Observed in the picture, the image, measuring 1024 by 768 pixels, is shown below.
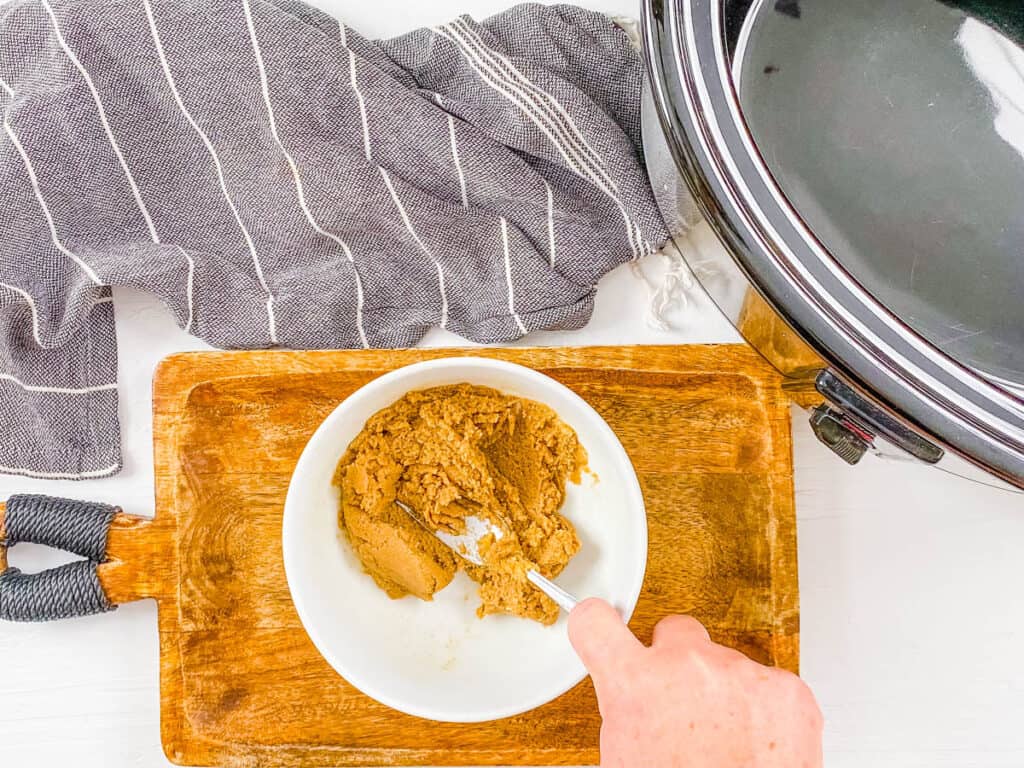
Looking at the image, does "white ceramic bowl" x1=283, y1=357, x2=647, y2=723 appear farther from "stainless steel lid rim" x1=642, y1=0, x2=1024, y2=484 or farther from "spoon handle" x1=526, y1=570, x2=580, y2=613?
"stainless steel lid rim" x1=642, y1=0, x2=1024, y2=484

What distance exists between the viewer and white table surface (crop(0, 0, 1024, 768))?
2.62ft

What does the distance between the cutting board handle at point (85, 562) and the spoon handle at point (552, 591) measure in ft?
0.96

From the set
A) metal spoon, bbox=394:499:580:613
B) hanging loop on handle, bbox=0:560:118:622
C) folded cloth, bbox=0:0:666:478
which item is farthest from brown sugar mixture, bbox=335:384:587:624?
hanging loop on handle, bbox=0:560:118:622

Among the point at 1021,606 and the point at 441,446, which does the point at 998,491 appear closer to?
the point at 1021,606

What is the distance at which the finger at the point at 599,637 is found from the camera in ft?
1.81

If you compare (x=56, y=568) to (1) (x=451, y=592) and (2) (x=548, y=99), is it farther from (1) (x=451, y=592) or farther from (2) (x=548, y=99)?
(2) (x=548, y=99)

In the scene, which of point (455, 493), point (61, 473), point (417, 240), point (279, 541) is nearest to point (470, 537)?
point (455, 493)

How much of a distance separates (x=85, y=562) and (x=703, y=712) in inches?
19.7

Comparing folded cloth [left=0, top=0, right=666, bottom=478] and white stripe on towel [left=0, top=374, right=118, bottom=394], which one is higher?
folded cloth [left=0, top=0, right=666, bottom=478]

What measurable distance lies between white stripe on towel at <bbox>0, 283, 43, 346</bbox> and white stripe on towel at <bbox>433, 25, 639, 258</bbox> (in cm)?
42

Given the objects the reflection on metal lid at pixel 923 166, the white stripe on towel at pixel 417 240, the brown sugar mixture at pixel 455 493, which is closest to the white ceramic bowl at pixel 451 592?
the brown sugar mixture at pixel 455 493

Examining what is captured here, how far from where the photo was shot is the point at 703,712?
0.50 m

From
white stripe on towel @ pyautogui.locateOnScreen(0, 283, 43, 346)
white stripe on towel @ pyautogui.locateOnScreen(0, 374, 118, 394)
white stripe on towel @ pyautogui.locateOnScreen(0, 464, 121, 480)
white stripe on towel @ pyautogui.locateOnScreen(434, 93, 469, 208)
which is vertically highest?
white stripe on towel @ pyautogui.locateOnScreen(434, 93, 469, 208)

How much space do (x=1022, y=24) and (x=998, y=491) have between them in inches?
17.2
